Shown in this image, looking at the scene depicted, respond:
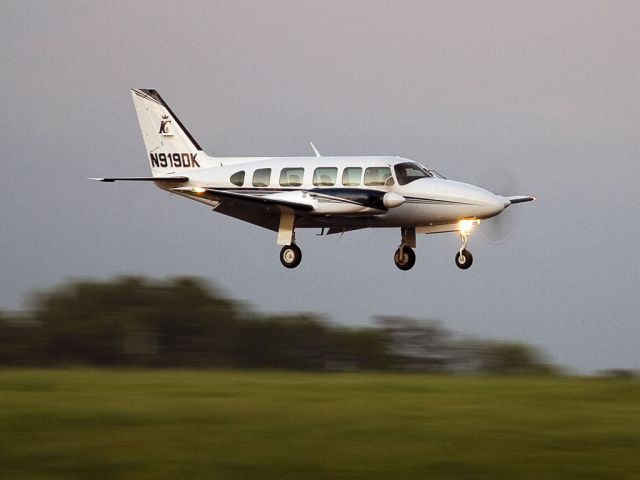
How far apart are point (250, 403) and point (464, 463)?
4.50 meters

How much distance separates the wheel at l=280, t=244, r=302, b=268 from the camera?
34.4 metres

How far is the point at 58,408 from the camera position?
18.0m

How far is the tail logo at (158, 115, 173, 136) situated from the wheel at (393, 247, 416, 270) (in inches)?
318

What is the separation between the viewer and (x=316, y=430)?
16.7 m

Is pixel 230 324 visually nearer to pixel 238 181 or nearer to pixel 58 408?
pixel 238 181

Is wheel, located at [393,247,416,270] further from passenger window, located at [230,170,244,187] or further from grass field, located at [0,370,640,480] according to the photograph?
grass field, located at [0,370,640,480]

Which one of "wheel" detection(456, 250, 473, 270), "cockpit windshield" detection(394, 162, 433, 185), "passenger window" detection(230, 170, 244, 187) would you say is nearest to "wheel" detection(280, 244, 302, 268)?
"passenger window" detection(230, 170, 244, 187)

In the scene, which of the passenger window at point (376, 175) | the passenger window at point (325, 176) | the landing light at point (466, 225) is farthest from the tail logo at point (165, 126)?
the landing light at point (466, 225)

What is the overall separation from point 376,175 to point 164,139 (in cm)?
824

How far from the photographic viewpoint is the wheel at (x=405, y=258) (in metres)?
34.5

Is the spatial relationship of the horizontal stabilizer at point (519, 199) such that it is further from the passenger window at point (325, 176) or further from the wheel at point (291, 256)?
the wheel at point (291, 256)

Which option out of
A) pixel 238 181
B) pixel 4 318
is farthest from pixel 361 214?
pixel 4 318

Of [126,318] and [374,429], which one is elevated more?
[126,318]

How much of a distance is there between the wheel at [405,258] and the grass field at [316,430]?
13.1 metres
